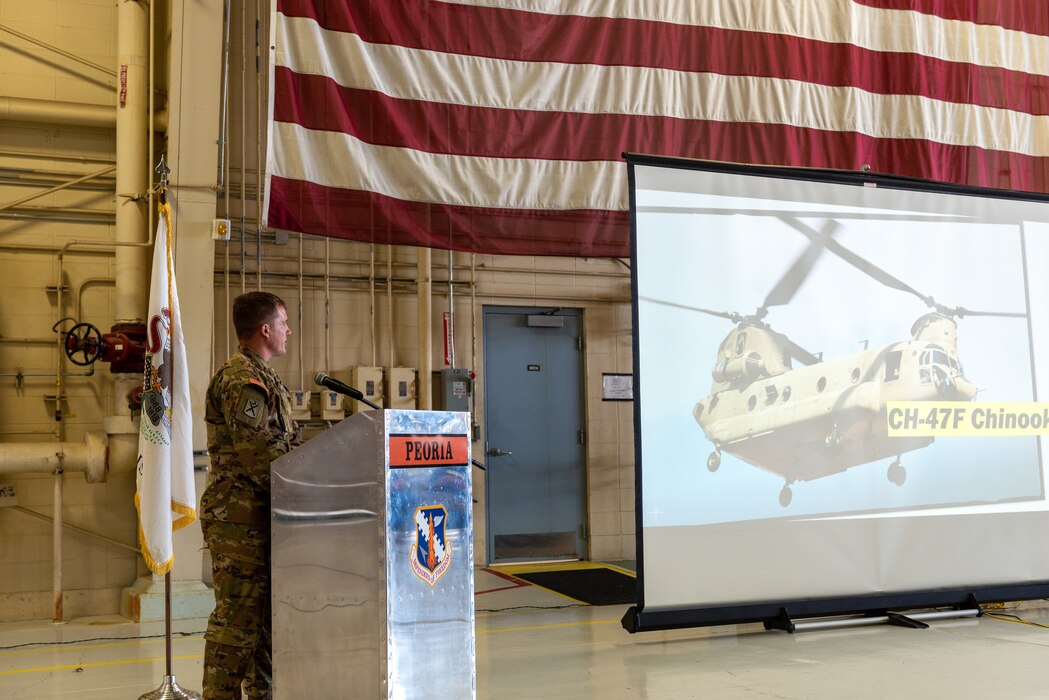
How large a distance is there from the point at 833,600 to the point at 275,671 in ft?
11.3

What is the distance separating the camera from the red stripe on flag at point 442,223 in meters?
5.19

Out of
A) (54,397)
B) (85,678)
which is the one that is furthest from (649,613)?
(54,397)

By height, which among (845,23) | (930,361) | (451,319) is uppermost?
(845,23)

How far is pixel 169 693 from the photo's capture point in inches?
144

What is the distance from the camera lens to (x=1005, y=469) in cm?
554

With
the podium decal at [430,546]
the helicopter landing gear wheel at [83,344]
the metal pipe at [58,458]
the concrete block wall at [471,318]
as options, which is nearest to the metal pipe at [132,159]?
the helicopter landing gear wheel at [83,344]

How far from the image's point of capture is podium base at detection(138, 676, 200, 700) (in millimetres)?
3656

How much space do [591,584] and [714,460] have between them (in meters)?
2.25

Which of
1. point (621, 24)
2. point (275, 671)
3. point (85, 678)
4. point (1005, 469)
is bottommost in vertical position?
point (85, 678)

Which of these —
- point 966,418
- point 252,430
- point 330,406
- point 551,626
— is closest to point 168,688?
point 252,430

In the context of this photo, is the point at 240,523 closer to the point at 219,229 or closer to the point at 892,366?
the point at 219,229

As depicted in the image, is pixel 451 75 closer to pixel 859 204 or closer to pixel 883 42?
pixel 859 204

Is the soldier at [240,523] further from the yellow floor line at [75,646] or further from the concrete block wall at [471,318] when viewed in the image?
the concrete block wall at [471,318]

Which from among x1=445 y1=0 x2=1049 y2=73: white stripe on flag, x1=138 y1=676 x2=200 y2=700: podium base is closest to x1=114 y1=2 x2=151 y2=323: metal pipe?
x1=445 y1=0 x2=1049 y2=73: white stripe on flag
